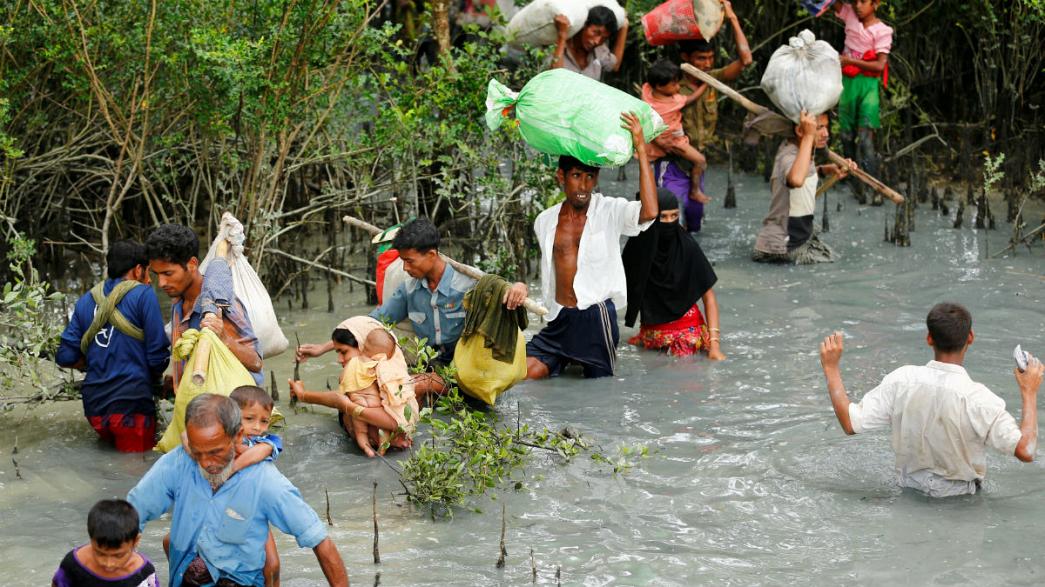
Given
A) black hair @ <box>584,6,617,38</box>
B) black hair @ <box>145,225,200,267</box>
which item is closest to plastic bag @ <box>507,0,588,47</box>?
black hair @ <box>584,6,617,38</box>

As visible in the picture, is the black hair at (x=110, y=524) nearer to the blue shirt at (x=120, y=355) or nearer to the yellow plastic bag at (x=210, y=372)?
the yellow plastic bag at (x=210, y=372)

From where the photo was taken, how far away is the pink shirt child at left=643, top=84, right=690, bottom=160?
8.98 meters

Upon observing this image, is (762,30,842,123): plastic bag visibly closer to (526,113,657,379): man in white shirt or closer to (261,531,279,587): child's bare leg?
(526,113,657,379): man in white shirt

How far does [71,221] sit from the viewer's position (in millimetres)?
9344

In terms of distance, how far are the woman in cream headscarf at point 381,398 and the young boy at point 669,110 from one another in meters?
3.48

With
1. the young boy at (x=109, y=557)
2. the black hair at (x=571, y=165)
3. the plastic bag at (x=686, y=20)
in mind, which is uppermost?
the plastic bag at (x=686, y=20)

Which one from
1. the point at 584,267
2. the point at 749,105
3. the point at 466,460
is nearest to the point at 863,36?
the point at 749,105

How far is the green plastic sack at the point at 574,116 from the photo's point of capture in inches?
267

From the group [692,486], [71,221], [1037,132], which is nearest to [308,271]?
[71,221]

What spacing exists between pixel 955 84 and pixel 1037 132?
47.4 inches

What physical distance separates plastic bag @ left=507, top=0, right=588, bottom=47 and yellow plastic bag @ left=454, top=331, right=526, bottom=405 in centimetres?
373

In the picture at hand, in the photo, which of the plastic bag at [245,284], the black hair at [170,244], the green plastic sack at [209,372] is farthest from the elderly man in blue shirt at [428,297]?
the black hair at [170,244]

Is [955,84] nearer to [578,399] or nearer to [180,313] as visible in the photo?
[578,399]

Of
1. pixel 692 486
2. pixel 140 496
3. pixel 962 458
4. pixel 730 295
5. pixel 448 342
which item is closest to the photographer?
pixel 140 496
